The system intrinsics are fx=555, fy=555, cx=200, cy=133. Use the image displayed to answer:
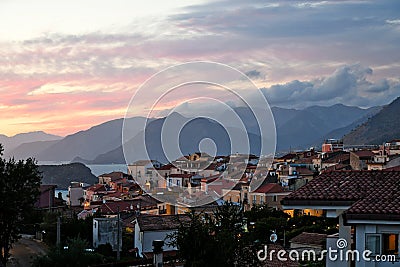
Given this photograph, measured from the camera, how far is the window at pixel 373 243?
601 centimetres

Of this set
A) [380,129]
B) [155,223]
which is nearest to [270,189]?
[155,223]

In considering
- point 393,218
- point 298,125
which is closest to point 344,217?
point 393,218

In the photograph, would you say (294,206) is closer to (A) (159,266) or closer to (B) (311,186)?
(B) (311,186)

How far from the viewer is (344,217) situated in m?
6.20

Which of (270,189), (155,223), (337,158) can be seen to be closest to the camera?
(155,223)

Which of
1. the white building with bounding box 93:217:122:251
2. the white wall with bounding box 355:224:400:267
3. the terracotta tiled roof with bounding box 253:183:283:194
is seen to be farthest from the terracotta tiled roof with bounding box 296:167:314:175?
the white wall with bounding box 355:224:400:267

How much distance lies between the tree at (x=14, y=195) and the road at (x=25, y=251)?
3.80 m

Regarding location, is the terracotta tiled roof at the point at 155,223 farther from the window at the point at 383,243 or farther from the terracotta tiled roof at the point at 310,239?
the window at the point at 383,243

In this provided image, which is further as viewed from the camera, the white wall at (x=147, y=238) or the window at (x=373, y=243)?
the white wall at (x=147, y=238)

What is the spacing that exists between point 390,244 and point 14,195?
11.0 metres

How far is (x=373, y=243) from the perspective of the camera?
19.9ft

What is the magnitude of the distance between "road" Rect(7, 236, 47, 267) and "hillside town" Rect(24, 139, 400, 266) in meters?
0.80

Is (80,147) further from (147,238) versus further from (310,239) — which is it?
(310,239)

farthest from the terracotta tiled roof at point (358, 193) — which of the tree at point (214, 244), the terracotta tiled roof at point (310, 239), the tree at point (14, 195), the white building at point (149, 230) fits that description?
the white building at point (149, 230)
